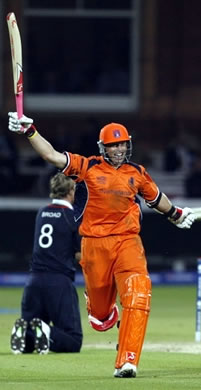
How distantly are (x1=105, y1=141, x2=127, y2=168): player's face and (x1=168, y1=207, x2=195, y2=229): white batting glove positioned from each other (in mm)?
802

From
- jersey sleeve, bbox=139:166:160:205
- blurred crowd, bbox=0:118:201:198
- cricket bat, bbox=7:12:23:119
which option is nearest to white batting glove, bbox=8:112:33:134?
cricket bat, bbox=7:12:23:119

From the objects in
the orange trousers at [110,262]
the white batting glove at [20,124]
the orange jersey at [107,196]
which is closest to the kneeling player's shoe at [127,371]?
the orange trousers at [110,262]

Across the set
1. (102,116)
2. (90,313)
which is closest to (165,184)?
(102,116)

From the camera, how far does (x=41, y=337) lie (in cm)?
1312

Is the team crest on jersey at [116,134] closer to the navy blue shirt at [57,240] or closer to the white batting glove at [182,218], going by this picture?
the white batting glove at [182,218]

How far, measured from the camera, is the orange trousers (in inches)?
442

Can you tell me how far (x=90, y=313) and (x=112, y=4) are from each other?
17.1 metres

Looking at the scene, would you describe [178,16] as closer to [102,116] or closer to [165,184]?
[102,116]

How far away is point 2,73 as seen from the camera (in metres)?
27.7

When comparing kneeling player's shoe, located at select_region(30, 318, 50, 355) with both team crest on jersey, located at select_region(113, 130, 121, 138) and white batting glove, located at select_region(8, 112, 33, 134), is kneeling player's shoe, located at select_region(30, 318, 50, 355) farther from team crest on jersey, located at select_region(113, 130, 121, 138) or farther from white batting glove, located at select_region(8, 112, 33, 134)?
white batting glove, located at select_region(8, 112, 33, 134)

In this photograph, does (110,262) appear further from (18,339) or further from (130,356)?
(18,339)

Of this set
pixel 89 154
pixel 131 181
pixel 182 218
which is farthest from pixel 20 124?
pixel 89 154

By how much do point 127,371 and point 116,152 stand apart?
5.60ft

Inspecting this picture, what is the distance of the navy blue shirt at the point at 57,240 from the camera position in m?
13.5
